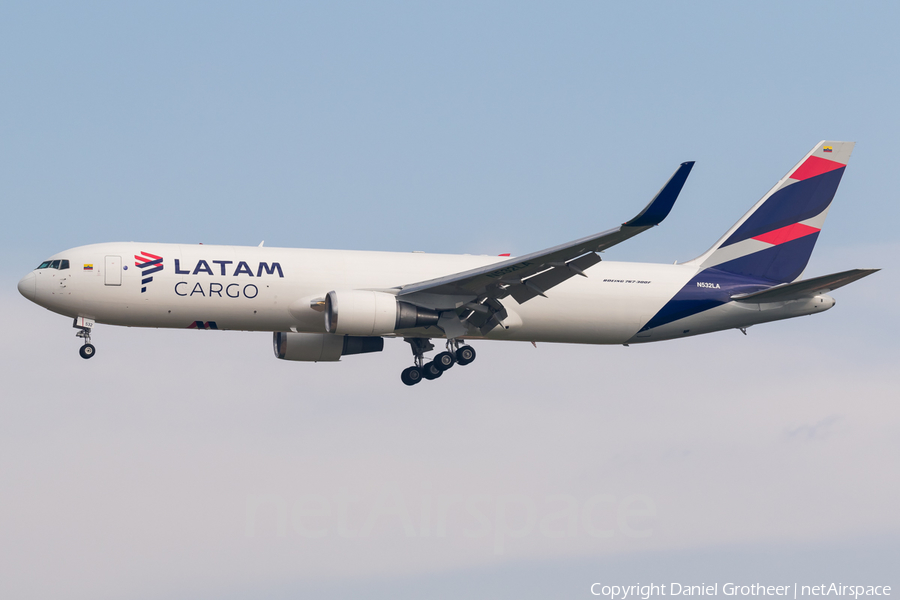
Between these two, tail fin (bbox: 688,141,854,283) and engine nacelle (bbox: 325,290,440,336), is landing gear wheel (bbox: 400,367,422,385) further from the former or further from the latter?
tail fin (bbox: 688,141,854,283)

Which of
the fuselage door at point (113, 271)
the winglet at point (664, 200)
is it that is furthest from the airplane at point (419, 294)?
the winglet at point (664, 200)

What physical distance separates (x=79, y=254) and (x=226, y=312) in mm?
5314

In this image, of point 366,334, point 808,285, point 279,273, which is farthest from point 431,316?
point 808,285

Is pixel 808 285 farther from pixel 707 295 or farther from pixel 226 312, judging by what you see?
pixel 226 312

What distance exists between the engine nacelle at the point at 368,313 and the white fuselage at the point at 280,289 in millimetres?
1485

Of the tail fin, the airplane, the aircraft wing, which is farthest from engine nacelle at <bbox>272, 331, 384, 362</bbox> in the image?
the tail fin

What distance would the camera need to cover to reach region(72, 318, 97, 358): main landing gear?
36156 millimetres

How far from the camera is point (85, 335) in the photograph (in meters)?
36.4

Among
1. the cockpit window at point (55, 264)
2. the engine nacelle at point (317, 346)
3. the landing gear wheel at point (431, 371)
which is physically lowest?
the landing gear wheel at point (431, 371)

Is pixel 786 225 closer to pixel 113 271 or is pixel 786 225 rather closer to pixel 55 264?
pixel 113 271

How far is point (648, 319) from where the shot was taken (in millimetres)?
39438

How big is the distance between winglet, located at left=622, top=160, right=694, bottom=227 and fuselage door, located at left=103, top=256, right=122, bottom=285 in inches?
668

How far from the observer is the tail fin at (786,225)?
4181 centimetres

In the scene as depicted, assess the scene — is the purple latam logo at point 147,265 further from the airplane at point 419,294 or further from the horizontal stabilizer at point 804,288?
the horizontal stabilizer at point 804,288
